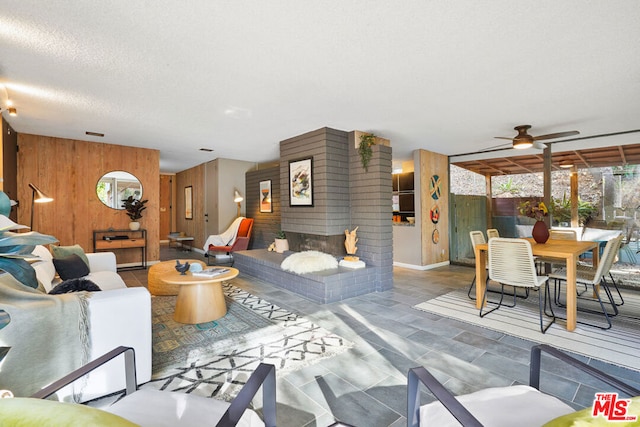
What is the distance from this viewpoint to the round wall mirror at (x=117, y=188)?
5.95 meters

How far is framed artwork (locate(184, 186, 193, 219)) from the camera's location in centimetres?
933

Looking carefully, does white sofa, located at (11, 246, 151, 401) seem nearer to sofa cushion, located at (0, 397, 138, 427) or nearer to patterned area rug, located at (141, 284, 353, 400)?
patterned area rug, located at (141, 284, 353, 400)

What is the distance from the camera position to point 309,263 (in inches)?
173

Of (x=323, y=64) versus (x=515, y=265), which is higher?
(x=323, y=64)

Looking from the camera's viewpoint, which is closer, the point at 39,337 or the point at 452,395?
the point at 452,395

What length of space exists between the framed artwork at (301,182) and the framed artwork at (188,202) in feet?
17.1

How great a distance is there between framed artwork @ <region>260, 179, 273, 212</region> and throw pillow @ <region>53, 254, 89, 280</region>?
431 cm

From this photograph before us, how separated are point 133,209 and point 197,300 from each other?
3.95 m

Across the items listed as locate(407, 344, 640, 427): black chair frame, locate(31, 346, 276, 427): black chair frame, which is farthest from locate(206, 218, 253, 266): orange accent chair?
locate(407, 344, 640, 427): black chair frame

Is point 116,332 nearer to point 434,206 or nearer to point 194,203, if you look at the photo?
point 434,206

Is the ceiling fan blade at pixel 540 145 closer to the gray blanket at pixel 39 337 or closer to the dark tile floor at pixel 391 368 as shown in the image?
the dark tile floor at pixel 391 368

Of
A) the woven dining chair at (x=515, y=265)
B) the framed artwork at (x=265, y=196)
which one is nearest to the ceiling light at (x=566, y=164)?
the woven dining chair at (x=515, y=265)

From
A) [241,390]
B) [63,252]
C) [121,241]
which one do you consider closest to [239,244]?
[121,241]

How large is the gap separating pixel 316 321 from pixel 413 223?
3965 mm
